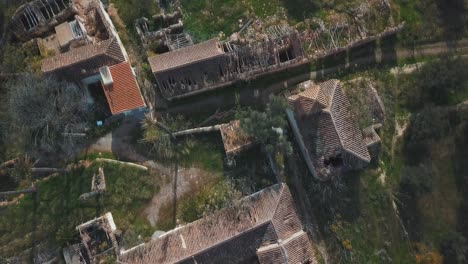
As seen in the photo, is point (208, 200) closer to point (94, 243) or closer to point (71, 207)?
point (94, 243)

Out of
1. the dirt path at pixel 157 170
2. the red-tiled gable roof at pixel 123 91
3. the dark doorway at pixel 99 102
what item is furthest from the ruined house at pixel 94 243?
the red-tiled gable roof at pixel 123 91

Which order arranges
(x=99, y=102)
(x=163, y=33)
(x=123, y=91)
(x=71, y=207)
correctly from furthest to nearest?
(x=163, y=33), (x=99, y=102), (x=71, y=207), (x=123, y=91)

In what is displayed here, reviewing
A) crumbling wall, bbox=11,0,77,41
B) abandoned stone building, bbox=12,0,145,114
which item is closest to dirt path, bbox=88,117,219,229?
abandoned stone building, bbox=12,0,145,114

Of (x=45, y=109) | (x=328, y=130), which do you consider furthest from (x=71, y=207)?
(x=328, y=130)

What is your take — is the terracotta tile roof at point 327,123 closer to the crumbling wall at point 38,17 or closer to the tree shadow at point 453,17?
the tree shadow at point 453,17

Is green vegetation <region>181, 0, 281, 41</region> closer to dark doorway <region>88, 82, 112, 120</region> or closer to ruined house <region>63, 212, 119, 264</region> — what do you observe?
dark doorway <region>88, 82, 112, 120</region>

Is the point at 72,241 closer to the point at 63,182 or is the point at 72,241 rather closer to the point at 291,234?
the point at 63,182

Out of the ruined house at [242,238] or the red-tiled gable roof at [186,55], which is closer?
the ruined house at [242,238]

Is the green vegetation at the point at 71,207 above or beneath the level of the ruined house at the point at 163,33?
beneath
